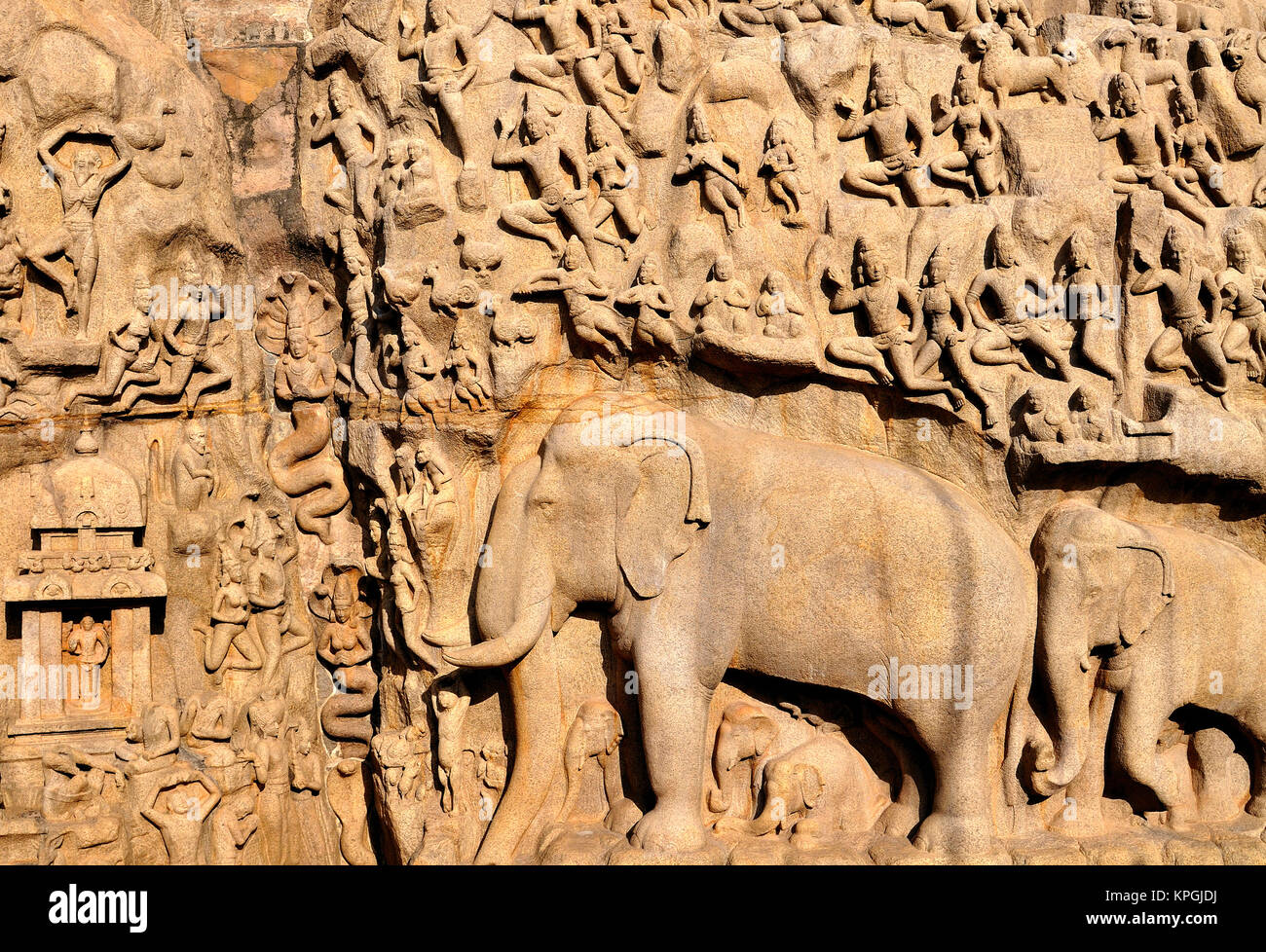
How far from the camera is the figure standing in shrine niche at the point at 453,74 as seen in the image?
8578mm

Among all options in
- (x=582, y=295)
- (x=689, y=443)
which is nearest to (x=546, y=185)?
(x=582, y=295)

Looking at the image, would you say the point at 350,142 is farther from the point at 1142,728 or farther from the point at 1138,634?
the point at 1142,728

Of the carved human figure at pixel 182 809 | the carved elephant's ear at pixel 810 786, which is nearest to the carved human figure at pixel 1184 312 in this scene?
the carved elephant's ear at pixel 810 786

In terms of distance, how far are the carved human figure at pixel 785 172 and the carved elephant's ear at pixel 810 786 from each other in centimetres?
330

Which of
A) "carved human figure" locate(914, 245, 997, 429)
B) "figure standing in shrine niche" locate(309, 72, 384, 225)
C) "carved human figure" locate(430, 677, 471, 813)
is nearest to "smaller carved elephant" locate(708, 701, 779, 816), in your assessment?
"carved human figure" locate(430, 677, 471, 813)

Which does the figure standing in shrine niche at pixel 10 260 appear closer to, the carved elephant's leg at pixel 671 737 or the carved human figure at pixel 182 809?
the carved human figure at pixel 182 809

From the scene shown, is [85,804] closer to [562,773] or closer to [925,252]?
[562,773]

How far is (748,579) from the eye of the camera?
8.16 meters

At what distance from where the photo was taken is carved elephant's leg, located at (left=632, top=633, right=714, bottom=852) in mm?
8117

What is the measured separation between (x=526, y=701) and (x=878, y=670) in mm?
2095

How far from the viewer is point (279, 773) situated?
29.8 feet

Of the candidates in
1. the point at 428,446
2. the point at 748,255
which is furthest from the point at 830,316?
the point at 428,446

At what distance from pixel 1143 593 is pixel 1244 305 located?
6.06 ft

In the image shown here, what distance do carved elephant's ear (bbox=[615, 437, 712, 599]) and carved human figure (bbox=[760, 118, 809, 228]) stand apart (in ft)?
5.35
